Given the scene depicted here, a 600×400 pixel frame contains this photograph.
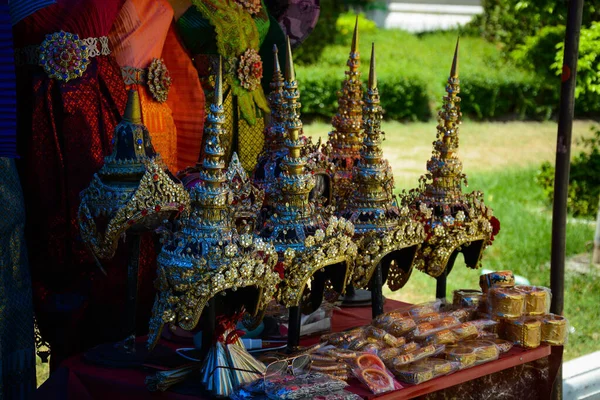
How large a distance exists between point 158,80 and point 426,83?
8574mm

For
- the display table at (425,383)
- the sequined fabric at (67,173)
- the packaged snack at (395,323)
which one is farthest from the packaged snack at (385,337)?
the sequined fabric at (67,173)

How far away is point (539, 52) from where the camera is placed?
292 inches

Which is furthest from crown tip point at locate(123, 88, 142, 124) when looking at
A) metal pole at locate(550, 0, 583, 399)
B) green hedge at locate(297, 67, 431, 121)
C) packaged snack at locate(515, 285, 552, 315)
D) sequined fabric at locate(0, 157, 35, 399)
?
green hedge at locate(297, 67, 431, 121)

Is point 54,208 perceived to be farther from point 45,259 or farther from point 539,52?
point 539,52

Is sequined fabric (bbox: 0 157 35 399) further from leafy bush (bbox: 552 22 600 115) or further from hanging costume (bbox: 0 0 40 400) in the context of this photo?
leafy bush (bbox: 552 22 600 115)

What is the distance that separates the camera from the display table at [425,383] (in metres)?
2.08

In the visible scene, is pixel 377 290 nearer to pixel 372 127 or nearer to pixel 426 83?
pixel 372 127

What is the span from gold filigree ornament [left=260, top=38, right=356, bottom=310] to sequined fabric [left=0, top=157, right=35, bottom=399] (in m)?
0.77

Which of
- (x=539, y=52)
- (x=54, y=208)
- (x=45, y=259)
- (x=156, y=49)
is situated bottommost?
(x=45, y=259)

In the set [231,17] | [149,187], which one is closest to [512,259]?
[231,17]

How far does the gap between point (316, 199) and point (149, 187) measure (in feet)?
1.57

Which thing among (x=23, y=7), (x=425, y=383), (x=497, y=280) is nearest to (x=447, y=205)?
(x=497, y=280)

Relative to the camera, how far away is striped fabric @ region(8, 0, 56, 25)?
250 centimetres

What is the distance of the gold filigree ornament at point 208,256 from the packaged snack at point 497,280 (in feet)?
3.00
